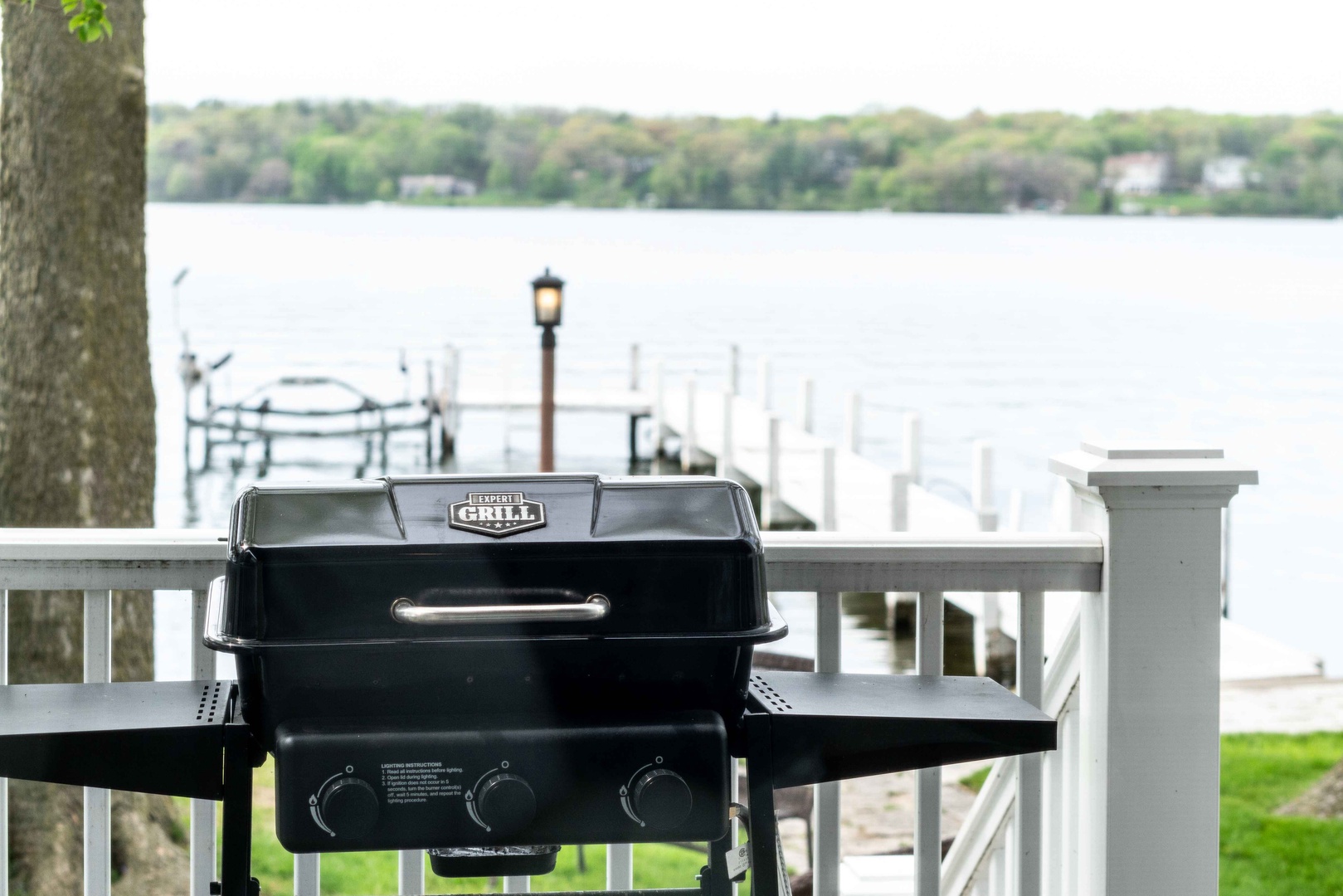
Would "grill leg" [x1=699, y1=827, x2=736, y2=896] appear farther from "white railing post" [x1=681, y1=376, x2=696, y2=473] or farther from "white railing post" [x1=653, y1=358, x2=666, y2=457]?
"white railing post" [x1=653, y1=358, x2=666, y2=457]

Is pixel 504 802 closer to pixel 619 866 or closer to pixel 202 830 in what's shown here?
pixel 619 866

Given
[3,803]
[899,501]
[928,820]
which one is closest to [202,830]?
[3,803]

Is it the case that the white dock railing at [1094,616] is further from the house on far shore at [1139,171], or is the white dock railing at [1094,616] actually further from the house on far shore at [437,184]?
the house on far shore at [437,184]

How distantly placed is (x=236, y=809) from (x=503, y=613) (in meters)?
0.37

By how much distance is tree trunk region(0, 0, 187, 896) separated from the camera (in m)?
4.76

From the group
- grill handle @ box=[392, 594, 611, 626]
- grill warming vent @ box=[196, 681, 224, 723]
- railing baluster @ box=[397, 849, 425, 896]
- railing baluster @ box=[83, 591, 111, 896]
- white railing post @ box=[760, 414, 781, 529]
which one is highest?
grill handle @ box=[392, 594, 611, 626]

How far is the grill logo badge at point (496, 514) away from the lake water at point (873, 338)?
3.73 ft

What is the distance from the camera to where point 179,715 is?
1.55 metres

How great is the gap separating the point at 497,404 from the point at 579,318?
122 ft

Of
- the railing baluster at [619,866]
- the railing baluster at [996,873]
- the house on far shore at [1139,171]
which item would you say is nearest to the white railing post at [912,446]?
the railing baluster at [996,873]

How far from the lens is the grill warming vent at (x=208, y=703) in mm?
1549

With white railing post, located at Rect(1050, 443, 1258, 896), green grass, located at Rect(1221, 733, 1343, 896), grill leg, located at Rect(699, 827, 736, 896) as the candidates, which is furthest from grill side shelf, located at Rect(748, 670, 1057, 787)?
green grass, located at Rect(1221, 733, 1343, 896)

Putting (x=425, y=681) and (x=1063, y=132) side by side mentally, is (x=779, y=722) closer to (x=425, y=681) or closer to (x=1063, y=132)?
(x=425, y=681)

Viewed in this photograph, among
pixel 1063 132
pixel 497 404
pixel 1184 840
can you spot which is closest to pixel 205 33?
pixel 1063 132
